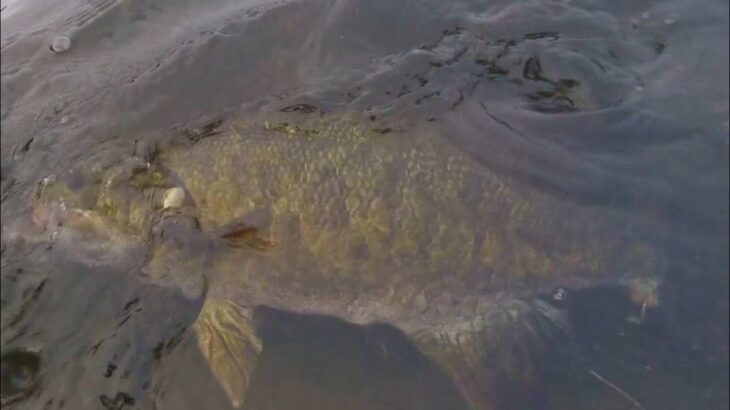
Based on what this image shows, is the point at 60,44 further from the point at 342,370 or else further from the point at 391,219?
the point at 342,370

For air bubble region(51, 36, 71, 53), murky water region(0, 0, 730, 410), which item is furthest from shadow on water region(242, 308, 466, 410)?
air bubble region(51, 36, 71, 53)

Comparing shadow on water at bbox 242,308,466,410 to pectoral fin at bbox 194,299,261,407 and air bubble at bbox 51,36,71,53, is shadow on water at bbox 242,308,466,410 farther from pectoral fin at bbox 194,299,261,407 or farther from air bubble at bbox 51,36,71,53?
air bubble at bbox 51,36,71,53

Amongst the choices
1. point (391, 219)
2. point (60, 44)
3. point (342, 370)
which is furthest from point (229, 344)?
point (60, 44)

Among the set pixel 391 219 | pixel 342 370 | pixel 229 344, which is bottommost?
pixel 342 370

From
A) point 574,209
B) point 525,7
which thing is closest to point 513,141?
point 574,209

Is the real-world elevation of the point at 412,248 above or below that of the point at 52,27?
below

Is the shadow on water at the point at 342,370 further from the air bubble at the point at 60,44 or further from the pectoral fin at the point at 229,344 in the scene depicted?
the air bubble at the point at 60,44

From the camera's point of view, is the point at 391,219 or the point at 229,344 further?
the point at 229,344

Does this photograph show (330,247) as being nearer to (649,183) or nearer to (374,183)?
(374,183)
